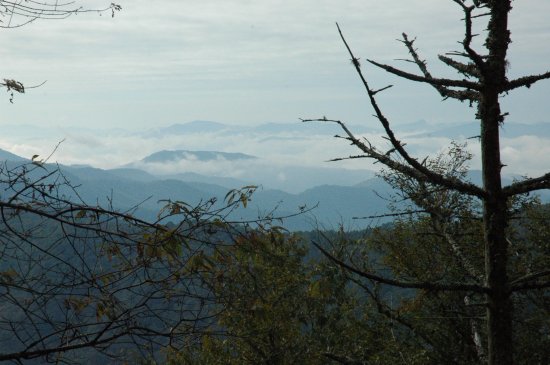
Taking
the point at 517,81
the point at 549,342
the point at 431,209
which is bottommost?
the point at 549,342

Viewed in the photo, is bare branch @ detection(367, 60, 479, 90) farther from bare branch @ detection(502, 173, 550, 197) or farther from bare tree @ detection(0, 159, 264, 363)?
bare tree @ detection(0, 159, 264, 363)

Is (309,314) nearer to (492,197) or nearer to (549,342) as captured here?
(549,342)

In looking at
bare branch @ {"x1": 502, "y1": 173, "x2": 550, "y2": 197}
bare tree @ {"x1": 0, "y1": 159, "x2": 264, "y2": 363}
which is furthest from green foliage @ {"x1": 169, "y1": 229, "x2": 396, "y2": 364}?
bare tree @ {"x1": 0, "y1": 159, "x2": 264, "y2": 363}

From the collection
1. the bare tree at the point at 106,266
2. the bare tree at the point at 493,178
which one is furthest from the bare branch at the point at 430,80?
the bare tree at the point at 106,266

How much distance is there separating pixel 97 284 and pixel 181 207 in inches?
36.3

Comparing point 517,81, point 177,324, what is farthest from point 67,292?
point 517,81

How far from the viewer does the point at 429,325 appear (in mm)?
20281

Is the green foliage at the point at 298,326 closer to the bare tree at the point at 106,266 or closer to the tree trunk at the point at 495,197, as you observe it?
the tree trunk at the point at 495,197

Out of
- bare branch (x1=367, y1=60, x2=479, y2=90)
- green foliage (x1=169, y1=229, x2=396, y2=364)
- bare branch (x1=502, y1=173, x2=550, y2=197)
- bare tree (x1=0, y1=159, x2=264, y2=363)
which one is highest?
bare branch (x1=367, y1=60, x2=479, y2=90)

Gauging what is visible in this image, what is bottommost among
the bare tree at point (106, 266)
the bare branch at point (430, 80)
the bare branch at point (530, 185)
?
the bare tree at point (106, 266)

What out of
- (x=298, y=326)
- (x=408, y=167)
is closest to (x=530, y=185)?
(x=408, y=167)

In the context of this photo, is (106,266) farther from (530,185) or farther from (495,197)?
(530,185)

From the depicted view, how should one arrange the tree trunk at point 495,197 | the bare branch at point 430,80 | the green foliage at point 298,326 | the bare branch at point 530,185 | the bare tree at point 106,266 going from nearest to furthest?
1. the bare tree at point 106,266
2. the bare branch at point 430,80
3. the bare branch at point 530,185
4. the tree trunk at point 495,197
5. the green foliage at point 298,326

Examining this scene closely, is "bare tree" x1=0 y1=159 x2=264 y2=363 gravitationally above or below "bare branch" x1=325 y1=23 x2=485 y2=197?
below
